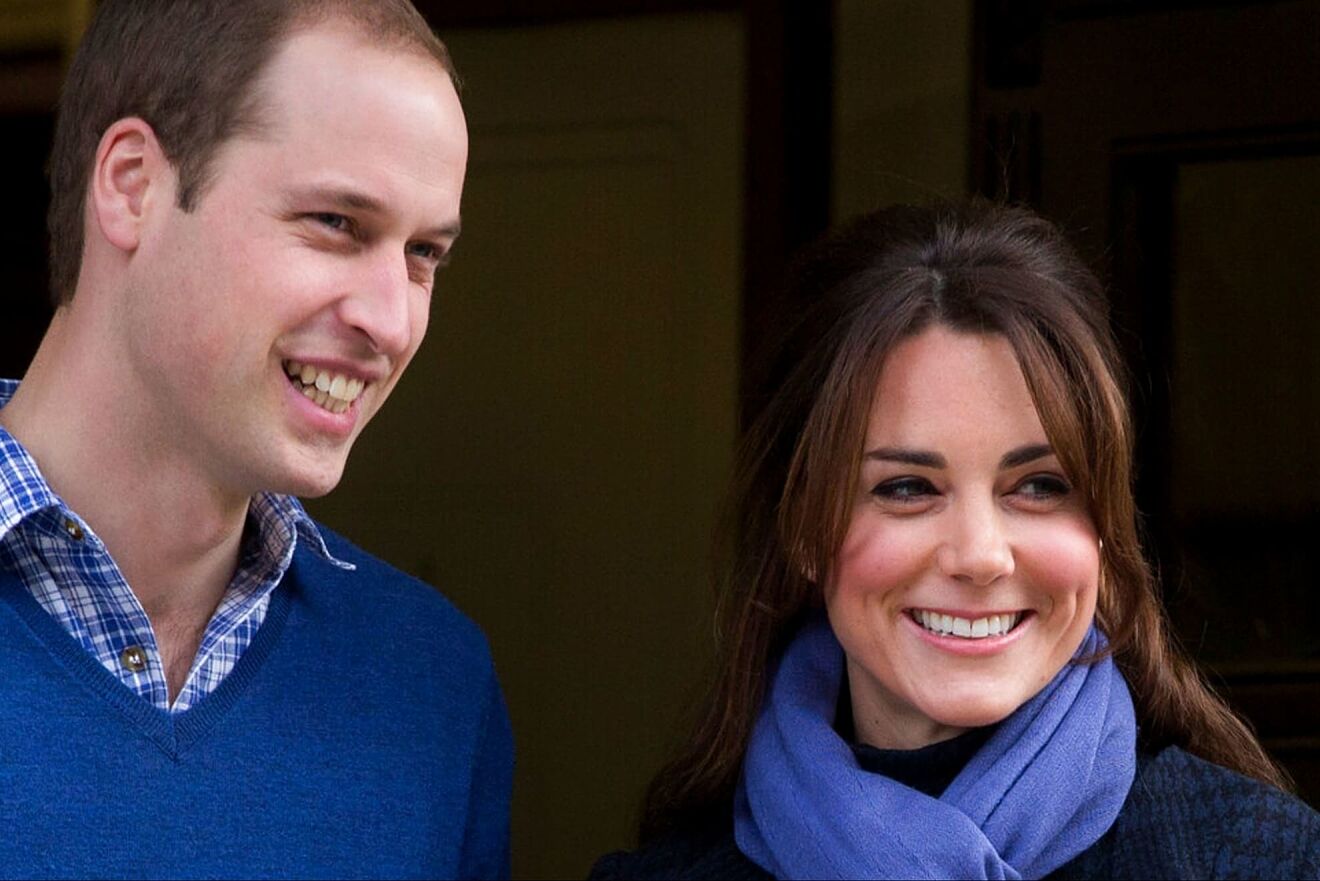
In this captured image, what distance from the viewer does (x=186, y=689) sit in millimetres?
2096

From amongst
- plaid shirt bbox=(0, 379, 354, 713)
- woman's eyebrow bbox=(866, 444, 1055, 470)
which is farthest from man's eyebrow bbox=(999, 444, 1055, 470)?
plaid shirt bbox=(0, 379, 354, 713)

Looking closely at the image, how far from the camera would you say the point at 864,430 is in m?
2.09

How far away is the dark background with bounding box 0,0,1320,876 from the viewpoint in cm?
296

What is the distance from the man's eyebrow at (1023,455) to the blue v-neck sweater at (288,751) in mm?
689

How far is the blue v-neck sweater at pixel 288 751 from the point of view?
197cm

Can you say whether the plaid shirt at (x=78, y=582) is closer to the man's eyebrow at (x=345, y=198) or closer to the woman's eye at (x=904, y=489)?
the man's eyebrow at (x=345, y=198)

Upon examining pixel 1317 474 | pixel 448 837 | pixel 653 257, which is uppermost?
pixel 653 257

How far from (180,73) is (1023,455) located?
0.94 meters

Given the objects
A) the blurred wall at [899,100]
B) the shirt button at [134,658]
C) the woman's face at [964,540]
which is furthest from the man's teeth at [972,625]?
→ the blurred wall at [899,100]

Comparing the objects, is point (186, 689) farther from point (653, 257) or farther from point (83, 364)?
point (653, 257)

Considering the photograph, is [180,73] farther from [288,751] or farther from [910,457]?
[910,457]

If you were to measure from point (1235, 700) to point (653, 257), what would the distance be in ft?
4.11

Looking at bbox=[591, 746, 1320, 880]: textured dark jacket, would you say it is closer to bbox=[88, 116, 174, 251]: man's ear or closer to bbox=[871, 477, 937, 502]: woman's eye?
bbox=[871, 477, 937, 502]: woman's eye

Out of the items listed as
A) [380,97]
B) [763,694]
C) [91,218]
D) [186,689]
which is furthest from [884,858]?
[91,218]
